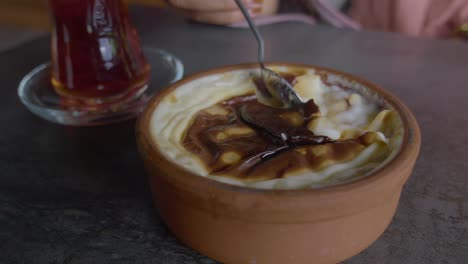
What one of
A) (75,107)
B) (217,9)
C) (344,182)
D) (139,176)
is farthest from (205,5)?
(344,182)

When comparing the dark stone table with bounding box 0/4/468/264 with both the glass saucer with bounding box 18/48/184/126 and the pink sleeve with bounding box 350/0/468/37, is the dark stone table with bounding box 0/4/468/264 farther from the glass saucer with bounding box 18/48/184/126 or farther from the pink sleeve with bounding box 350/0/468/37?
the pink sleeve with bounding box 350/0/468/37

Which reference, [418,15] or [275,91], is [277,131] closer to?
[275,91]

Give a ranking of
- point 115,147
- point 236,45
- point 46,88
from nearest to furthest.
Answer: point 115,147 → point 46,88 → point 236,45

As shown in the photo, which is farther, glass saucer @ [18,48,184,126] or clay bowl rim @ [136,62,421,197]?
glass saucer @ [18,48,184,126]

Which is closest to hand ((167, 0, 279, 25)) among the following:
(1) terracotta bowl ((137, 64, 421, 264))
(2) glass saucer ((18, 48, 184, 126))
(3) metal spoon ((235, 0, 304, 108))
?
Result: (2) glass saucer ((18, 48, 184, 126))

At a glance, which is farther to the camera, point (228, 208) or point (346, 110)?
point (346, 110)

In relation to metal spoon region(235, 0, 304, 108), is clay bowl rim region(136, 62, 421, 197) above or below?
above

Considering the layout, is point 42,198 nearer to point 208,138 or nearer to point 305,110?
point 208,138

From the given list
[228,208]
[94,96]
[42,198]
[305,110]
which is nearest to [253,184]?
[228,208]
